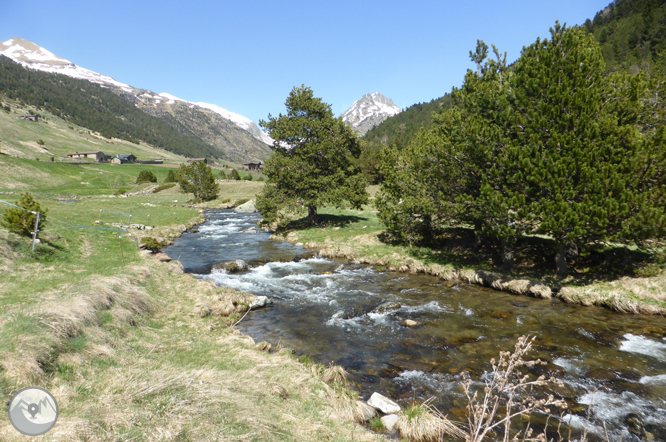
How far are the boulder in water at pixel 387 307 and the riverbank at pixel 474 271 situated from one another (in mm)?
6654

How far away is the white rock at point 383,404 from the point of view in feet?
28.2

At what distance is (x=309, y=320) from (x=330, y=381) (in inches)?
216

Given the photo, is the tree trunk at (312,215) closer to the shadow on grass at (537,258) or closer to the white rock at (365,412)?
the shadow on grass at (537,258)

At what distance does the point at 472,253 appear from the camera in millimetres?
24719

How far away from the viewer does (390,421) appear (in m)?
8.19

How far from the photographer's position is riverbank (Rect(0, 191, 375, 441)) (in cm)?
530

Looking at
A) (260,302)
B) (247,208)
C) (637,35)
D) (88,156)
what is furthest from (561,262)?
(88,156)

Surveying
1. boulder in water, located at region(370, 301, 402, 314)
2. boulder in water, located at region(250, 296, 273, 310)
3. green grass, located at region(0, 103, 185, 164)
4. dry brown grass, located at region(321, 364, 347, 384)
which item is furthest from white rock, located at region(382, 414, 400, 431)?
green grass, located at region(0, 103, 185, 164)

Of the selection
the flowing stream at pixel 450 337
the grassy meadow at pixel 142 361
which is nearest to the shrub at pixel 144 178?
the flowing stream at pixel 450 337

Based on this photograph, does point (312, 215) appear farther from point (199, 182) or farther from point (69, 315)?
point (199, 182)

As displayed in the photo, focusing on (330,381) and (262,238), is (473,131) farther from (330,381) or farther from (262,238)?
(262,238)

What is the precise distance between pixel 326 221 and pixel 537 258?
23846 mm

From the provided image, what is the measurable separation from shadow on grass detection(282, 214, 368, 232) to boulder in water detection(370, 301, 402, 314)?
20.9 m

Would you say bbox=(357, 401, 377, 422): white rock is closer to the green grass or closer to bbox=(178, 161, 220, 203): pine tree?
bbox=(178, 161, 220, 203): pine tree
